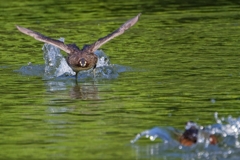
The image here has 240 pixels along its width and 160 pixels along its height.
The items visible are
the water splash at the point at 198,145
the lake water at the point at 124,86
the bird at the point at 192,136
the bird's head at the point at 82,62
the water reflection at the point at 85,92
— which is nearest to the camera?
the water splash at the point at 198,145

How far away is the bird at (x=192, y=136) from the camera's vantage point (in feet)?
32.3

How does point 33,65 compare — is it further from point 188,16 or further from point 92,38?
point 188,16

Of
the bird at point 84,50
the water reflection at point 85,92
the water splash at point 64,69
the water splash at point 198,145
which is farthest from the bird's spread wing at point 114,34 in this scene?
the water splash at point 198,145

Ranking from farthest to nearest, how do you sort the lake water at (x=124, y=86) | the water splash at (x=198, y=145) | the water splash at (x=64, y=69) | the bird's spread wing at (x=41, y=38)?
the water splash at (x=64, y=69) < the bird's spread wing at (x=41, y=38) < the lake water at (x=124, y=86) < the water splash at (x=198, y=145)

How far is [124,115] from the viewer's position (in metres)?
11.9

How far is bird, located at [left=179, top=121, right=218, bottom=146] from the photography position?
32.3 ft

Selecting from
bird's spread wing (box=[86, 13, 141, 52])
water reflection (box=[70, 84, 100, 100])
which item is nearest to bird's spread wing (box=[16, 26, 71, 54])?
bird's spread wing (box=[86, 13, 141, 52])

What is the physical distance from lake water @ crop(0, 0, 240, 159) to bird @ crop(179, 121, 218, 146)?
90mm

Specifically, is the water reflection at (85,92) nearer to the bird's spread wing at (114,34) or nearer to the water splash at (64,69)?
the water splash at (64,69)

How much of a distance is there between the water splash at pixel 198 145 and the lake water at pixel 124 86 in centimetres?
1

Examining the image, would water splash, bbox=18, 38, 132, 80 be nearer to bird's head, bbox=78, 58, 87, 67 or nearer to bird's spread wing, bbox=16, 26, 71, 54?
bird's head, bbox=78, 58, 87, 67

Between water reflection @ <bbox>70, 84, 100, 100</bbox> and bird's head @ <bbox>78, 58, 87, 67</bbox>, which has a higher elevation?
bird's head @ <bbox>78, 58, 87, 67</bbox>

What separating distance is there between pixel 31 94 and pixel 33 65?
2891 millimetres

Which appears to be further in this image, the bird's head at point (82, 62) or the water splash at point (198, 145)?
the bird's head at point (82, 62)
